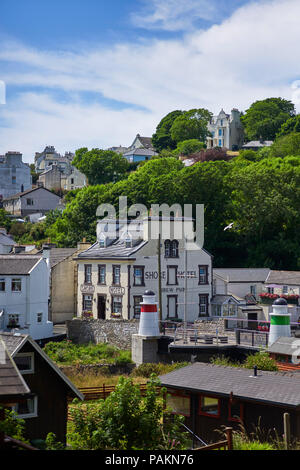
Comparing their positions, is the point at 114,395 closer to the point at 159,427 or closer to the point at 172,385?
the point at 159,427

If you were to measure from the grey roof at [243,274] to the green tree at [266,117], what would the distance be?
77.3m

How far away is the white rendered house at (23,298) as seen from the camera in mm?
44094

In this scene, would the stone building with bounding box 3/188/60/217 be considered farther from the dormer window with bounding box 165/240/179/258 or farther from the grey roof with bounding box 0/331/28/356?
the grey roof with bounding box 0/331/28/356

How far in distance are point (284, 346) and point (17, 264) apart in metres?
21.7

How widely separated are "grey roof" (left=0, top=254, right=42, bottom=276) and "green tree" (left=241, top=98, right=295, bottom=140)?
90.8 m

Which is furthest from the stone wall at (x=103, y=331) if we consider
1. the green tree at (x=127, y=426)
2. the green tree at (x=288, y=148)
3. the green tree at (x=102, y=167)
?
A: the green tree at (x=288, y=148)

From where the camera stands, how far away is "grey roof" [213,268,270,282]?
53.8m

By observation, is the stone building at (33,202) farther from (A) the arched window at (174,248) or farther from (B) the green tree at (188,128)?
(A) the arched window at (174,248)

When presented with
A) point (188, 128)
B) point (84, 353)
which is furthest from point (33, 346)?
point (188, 128)

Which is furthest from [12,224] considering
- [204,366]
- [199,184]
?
[204,366]

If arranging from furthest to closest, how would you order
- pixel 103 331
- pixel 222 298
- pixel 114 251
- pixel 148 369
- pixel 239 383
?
pixel 222 298 → pixel 114 251 → pixel 103 331 → pixel 148 369 → pixel 239 383

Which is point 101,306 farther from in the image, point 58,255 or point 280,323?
point 280,323

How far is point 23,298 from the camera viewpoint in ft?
146

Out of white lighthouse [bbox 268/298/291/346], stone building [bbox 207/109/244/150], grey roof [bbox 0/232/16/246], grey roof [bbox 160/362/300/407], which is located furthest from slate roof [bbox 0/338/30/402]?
stone building [bbox 207/109/244/150]
